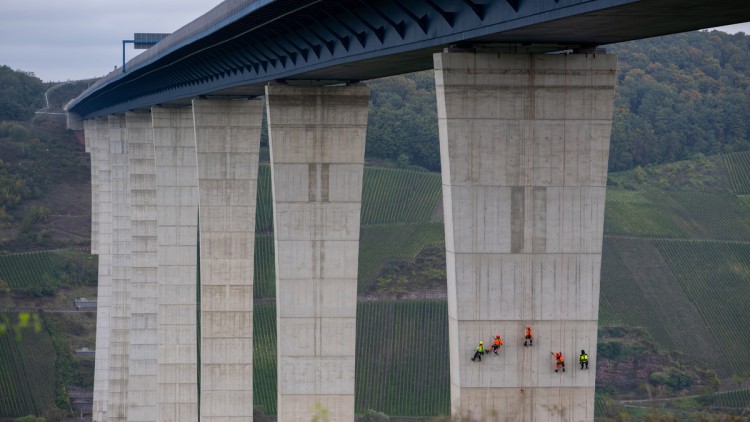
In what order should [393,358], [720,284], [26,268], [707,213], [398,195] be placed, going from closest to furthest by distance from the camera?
[393,358] → [26,268] → [720,284] → [398,195] → [707,213]

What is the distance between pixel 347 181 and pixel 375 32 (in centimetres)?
1131

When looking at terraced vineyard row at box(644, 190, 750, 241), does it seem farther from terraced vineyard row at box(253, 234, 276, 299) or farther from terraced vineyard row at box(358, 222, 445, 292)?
terraced vineyard row at box(253, 234, 276, 299)

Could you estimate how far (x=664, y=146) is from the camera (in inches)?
6422

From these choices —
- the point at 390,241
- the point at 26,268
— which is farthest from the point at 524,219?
the point at 390,241

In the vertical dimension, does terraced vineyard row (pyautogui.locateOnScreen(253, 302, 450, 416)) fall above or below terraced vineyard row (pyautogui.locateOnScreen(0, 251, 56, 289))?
below

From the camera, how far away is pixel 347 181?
36969 millimetres

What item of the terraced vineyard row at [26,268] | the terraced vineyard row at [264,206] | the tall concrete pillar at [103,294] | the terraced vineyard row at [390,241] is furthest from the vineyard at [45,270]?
the tall concrete pillar at [103,294]

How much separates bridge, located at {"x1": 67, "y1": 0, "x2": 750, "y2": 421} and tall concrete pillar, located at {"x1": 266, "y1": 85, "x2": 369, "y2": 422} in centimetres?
5

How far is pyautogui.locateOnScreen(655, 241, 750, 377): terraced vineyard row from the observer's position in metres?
116

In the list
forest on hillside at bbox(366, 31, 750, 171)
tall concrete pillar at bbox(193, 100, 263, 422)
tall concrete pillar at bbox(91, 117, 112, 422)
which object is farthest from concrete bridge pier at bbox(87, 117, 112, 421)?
forest on hillside at bbox(366, 31, 750, 171)

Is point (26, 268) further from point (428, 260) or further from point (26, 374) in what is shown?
point (428, 260)

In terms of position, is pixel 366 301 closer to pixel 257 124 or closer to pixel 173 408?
pixel 173 408

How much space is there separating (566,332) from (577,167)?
2.89 m

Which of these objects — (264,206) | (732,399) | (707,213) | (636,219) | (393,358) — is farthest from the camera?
(707,213)
